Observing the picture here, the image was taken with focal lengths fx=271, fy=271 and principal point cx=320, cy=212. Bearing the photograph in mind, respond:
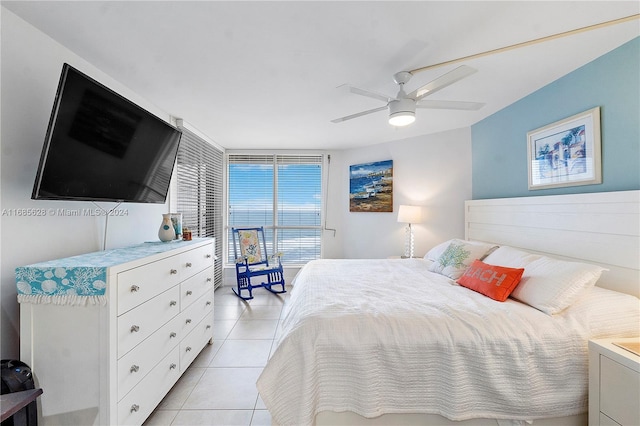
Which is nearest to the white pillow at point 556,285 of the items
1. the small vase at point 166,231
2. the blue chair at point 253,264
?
the small vase at point 166,231

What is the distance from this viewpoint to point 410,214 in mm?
3623

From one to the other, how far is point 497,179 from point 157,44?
3267 millimetres

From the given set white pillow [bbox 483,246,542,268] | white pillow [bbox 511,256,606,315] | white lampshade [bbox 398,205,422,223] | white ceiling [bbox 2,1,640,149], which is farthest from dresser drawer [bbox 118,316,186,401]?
white lampshade [bbox 398,205,422,223]

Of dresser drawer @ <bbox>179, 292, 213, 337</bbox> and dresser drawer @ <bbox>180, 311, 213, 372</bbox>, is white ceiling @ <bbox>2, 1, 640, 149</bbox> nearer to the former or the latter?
dresser drawer @ <bbox>179, 292, 213, 337</bbox>

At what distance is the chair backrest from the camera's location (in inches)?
167

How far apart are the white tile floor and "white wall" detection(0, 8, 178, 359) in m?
0.97

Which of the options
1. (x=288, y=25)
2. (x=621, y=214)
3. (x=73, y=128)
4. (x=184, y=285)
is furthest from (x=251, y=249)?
(x=621, y=214)

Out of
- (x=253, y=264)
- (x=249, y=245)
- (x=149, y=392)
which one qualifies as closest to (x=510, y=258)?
(x=149, y=392)

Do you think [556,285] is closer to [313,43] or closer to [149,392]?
[313,43]

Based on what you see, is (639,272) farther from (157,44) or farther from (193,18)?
(157,44)

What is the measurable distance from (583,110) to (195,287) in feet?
10.9

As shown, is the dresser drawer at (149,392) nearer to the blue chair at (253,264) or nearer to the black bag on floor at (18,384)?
the black bag on floor at (18,384)

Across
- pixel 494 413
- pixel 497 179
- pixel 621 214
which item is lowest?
pixel 494 413

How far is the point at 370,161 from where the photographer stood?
4.40 m
